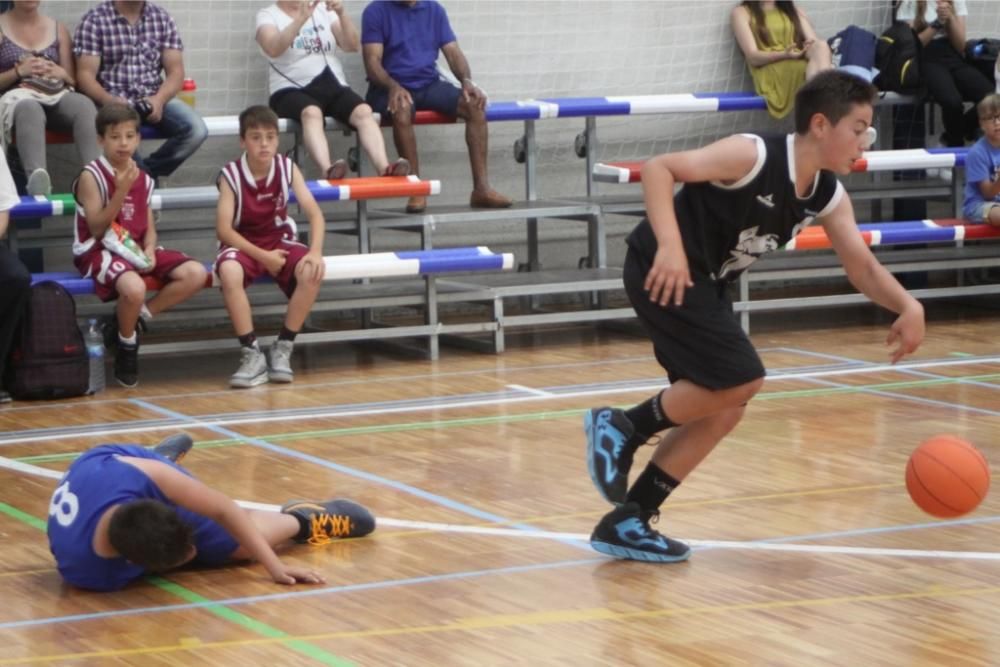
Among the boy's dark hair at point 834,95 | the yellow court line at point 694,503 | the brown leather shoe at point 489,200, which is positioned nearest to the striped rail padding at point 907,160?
the brown leather shoe at point 489,200

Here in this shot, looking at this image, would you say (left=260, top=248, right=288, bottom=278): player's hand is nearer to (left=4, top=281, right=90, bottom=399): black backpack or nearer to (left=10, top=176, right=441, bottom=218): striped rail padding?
(left=10, top=176, right=441, bottom=218): striped rail padding

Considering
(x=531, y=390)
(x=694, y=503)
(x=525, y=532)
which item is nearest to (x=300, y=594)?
(x=525, y=532)

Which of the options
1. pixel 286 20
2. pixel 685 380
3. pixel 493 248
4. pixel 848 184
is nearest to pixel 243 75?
pixel 286 20

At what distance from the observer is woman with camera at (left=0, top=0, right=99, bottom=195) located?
7.97 meters

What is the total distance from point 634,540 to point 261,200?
13.0 feet

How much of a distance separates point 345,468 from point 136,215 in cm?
247

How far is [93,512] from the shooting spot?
4039 millimetres

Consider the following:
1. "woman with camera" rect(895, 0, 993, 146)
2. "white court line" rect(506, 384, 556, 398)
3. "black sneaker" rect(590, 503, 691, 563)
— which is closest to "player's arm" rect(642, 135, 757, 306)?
"black sneaker" rect(590, 503, 691, 563)

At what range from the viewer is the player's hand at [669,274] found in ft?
12.9

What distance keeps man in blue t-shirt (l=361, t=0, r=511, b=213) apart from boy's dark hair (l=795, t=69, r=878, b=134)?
497 centimetres

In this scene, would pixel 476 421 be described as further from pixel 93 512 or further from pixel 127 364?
pixel 93 512

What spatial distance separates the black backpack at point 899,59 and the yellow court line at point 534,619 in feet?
21.7

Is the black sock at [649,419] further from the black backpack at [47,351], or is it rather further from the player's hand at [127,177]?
the black backpack at [47,351]

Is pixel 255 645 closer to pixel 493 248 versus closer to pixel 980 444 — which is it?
pixel 980 444
